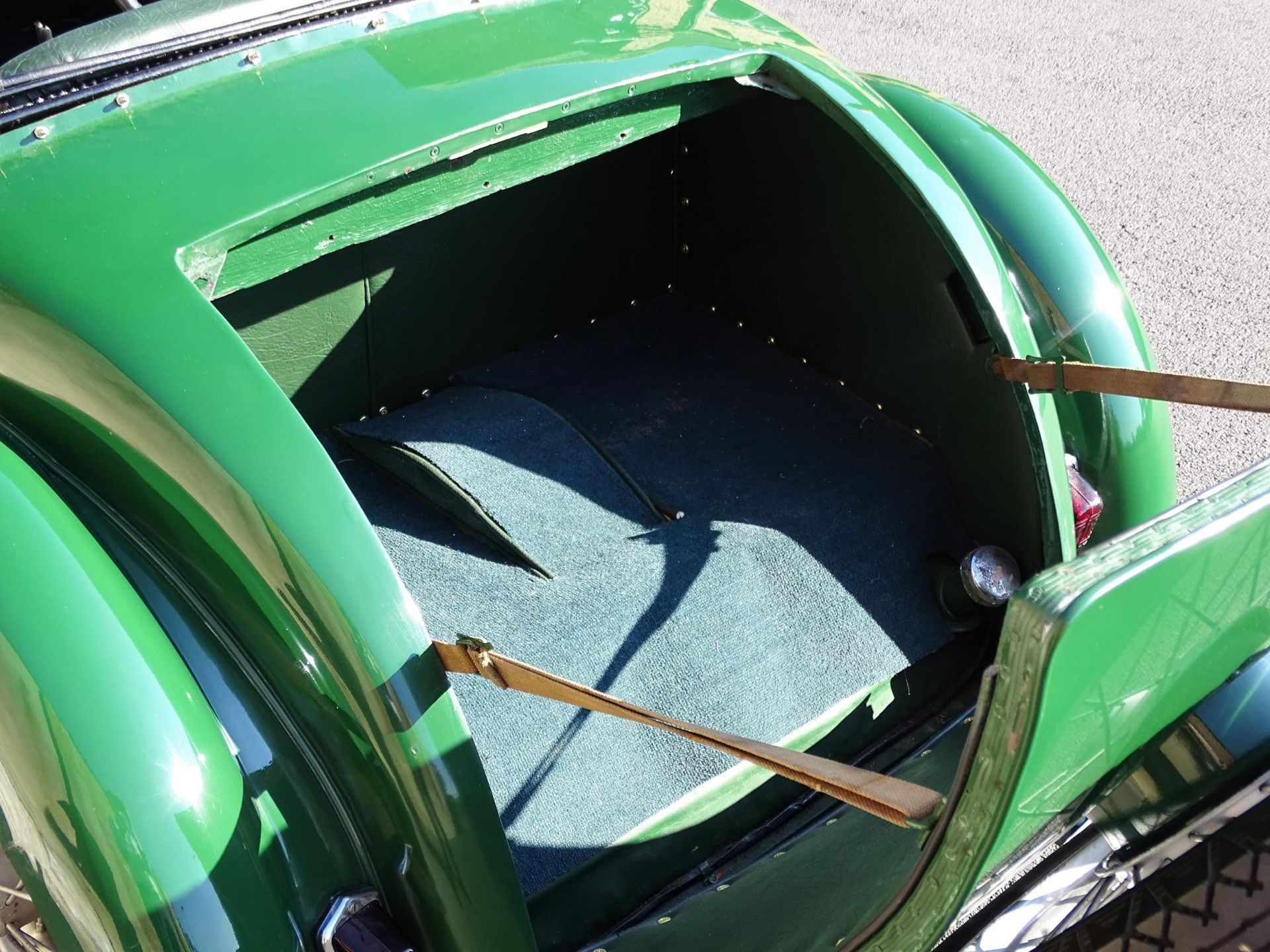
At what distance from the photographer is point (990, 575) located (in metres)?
2.06

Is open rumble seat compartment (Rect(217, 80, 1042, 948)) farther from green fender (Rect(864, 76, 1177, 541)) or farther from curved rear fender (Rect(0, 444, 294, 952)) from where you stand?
curved rear fender (Rect(0, 444, 294, 952))

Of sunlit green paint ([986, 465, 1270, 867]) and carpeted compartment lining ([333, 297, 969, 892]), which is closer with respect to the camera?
sunlit green paint ([986, 465, 1270, 867])

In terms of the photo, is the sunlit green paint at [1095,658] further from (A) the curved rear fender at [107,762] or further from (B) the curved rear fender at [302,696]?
(A) the curved rear fender at [107,762]

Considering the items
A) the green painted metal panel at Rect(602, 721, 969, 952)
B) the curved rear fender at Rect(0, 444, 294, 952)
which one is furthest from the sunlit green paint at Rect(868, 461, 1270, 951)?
the curved rear fender at Rect(0, 444, 294, 952)

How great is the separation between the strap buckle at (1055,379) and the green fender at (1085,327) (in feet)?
1.08

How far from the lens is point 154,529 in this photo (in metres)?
1.59

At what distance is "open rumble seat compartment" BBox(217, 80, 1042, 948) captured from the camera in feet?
6.23

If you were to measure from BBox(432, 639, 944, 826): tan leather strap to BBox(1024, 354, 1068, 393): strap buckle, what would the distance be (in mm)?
781

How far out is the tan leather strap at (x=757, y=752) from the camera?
4.07ft

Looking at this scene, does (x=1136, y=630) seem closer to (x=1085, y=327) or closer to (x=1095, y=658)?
(x=1095, y=658)

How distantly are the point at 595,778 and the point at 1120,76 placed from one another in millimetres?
4946

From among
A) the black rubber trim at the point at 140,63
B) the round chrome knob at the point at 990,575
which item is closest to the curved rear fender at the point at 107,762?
the black rubber trim at the point at 140,63

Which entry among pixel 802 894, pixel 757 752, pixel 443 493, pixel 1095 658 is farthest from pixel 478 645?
pixel 443 493

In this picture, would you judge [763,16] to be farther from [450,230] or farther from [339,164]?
[339,164]
